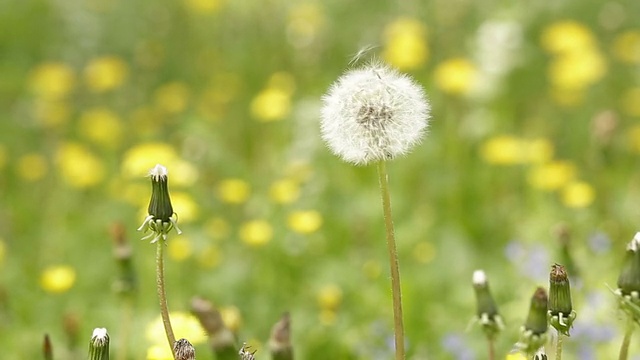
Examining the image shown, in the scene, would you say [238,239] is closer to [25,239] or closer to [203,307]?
[25,239]

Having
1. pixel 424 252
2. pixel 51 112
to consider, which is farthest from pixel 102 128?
pixel 424 252

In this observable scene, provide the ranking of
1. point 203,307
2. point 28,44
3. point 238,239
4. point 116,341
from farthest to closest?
point 28,44, point 238,239, point 116,341, point 203,307

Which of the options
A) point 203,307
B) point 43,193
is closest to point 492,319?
point 203,307

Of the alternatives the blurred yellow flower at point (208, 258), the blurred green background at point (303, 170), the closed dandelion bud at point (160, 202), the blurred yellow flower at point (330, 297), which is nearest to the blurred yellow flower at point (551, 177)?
the blurred green background at point (303, 170)

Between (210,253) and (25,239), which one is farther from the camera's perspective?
(25,239)

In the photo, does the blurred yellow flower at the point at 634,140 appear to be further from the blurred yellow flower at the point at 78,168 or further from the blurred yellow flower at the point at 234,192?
the blurred yellow flower at the point at 78,168

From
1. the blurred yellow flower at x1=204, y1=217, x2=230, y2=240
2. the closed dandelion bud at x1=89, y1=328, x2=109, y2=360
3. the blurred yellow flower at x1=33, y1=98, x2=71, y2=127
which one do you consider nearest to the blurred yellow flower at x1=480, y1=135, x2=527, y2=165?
the blurred yellow flower at x1=204, y1=217, x2=230, y2=240

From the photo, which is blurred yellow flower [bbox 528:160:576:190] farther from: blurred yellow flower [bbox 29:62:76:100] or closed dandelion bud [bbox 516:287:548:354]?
blurred yellow flower [bbox 29:62:76:100]
